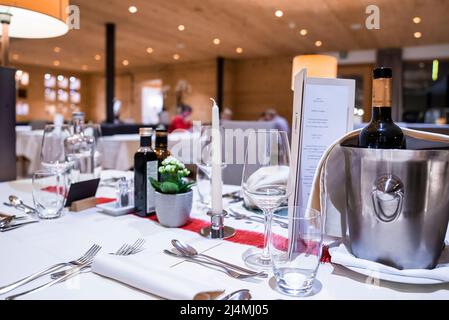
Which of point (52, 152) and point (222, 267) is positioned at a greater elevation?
point (52, 152)

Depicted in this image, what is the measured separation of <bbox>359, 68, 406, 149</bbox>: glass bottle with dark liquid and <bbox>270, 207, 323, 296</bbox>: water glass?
0.59 feet

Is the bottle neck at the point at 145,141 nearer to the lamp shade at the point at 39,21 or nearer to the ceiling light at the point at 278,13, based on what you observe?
the lamp shade at the point at 39,21

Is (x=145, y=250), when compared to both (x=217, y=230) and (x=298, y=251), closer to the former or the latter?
(x=217, y=230)

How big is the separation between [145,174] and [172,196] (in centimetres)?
15

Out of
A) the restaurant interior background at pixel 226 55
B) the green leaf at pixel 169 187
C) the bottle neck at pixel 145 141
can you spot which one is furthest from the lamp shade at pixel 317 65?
the green leaf at pixel 169 187

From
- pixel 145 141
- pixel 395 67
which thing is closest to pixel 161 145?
pixel 145 141

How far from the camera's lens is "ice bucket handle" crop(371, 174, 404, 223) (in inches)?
22.2

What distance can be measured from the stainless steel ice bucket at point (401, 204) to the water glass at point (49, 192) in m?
0.78

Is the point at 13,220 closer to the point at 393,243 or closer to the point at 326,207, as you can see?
the point at 326,207

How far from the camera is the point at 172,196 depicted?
874 millimetres

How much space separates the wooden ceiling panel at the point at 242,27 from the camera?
4.99m

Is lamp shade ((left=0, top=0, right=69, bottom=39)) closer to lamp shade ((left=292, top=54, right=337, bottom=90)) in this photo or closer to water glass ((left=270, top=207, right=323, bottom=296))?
water glass ((left=270, top=207, right=323, bottom=296))

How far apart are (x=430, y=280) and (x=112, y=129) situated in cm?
459

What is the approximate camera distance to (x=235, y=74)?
392 inches
